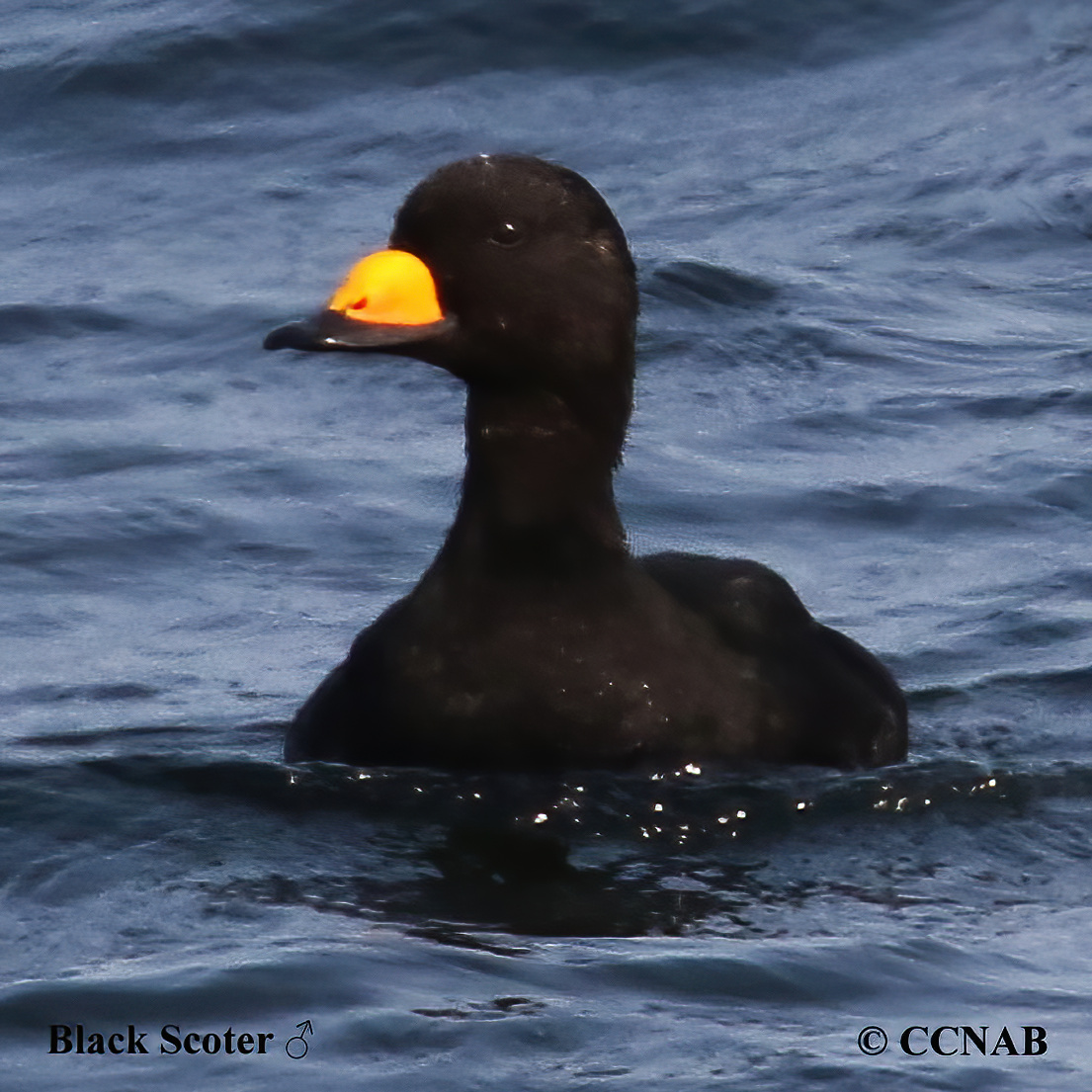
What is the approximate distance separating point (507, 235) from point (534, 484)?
55 cm

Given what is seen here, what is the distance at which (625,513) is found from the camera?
352 inches

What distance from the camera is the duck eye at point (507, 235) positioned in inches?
233

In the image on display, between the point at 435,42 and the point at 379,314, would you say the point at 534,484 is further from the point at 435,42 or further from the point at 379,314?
the point at 435,42

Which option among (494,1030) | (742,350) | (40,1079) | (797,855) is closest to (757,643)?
(797,855)

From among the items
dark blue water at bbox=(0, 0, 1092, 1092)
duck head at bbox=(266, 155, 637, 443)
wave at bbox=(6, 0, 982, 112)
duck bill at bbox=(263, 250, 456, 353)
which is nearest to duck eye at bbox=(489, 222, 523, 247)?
duck head at bbox=(266, 155, 637, 443)

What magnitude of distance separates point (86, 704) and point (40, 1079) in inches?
104

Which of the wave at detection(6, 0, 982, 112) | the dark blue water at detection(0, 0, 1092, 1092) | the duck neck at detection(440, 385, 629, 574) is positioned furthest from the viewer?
the wave at detection(6, 0, 982, 112)

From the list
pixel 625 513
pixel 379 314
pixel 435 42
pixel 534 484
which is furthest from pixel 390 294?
pixel 435 42

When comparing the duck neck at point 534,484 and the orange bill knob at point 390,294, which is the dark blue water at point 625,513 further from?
the orange bill knob at point 390,294

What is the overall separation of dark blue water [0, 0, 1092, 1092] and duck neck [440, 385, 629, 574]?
51 centimetres

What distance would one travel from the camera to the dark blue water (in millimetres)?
5035

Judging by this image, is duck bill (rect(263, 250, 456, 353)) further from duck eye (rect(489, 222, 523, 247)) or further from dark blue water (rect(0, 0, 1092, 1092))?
dark blue water (rect(0, 0, 1092, 1092))

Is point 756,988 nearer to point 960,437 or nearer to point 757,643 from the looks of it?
point 757,643

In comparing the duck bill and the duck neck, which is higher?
the duck bill
